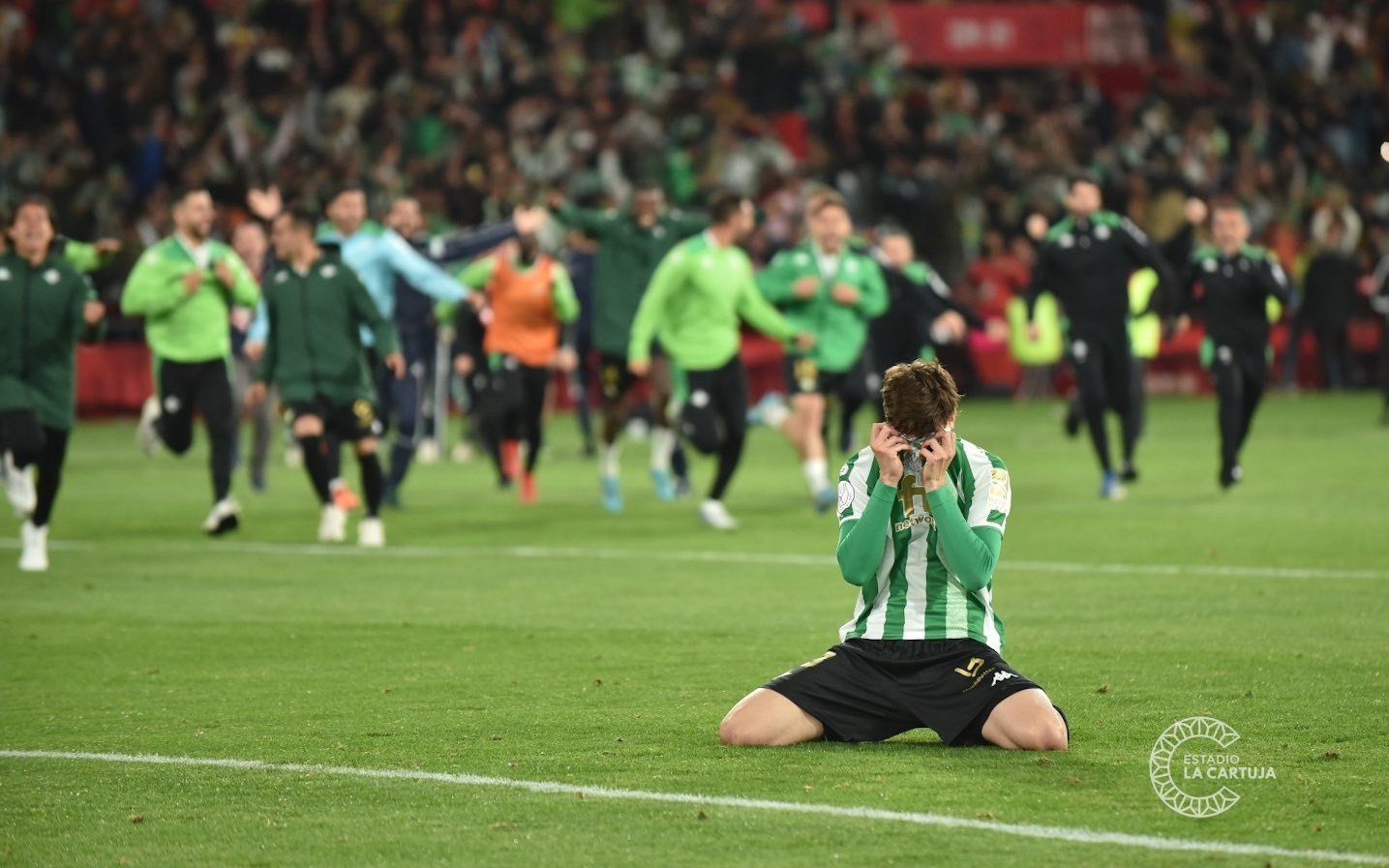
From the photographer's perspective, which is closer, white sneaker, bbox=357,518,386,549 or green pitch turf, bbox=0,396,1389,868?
green pitch turf, bbox=0,396,1389,868

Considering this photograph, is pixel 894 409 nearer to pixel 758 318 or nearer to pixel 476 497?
pixel 758 318

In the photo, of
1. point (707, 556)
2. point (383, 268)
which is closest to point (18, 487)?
point (383, 268)

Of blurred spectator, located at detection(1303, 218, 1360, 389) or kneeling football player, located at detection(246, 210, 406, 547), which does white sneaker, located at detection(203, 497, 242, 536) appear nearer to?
kneeling football player, located at detection(246, 210, 406, 547)

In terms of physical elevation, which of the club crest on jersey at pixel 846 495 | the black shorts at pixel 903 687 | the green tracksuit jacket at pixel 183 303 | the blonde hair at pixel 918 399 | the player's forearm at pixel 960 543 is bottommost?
the black shorts at pixel 903 687

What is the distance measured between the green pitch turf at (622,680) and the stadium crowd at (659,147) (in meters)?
2.12

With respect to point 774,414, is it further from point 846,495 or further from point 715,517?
point 846,495

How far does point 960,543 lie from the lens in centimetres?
730

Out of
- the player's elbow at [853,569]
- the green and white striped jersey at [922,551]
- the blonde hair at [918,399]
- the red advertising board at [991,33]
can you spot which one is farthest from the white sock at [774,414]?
the red advertising board at [991,33]

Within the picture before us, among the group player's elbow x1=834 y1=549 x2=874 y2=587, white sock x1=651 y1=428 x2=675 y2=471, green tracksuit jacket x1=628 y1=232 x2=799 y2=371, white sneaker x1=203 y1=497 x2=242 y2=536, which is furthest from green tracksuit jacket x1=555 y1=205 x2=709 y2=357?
player's elbow x1=834 y1=549 x2=874 y2=587

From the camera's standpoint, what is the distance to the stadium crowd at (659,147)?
1916cm

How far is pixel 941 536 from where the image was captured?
7.32 meters

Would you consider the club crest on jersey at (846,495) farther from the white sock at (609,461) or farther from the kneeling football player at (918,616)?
the white sock at (609,461)

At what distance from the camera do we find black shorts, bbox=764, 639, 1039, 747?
744 centimetres

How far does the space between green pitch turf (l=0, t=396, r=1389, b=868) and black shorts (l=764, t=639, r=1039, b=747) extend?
0.11 meters
